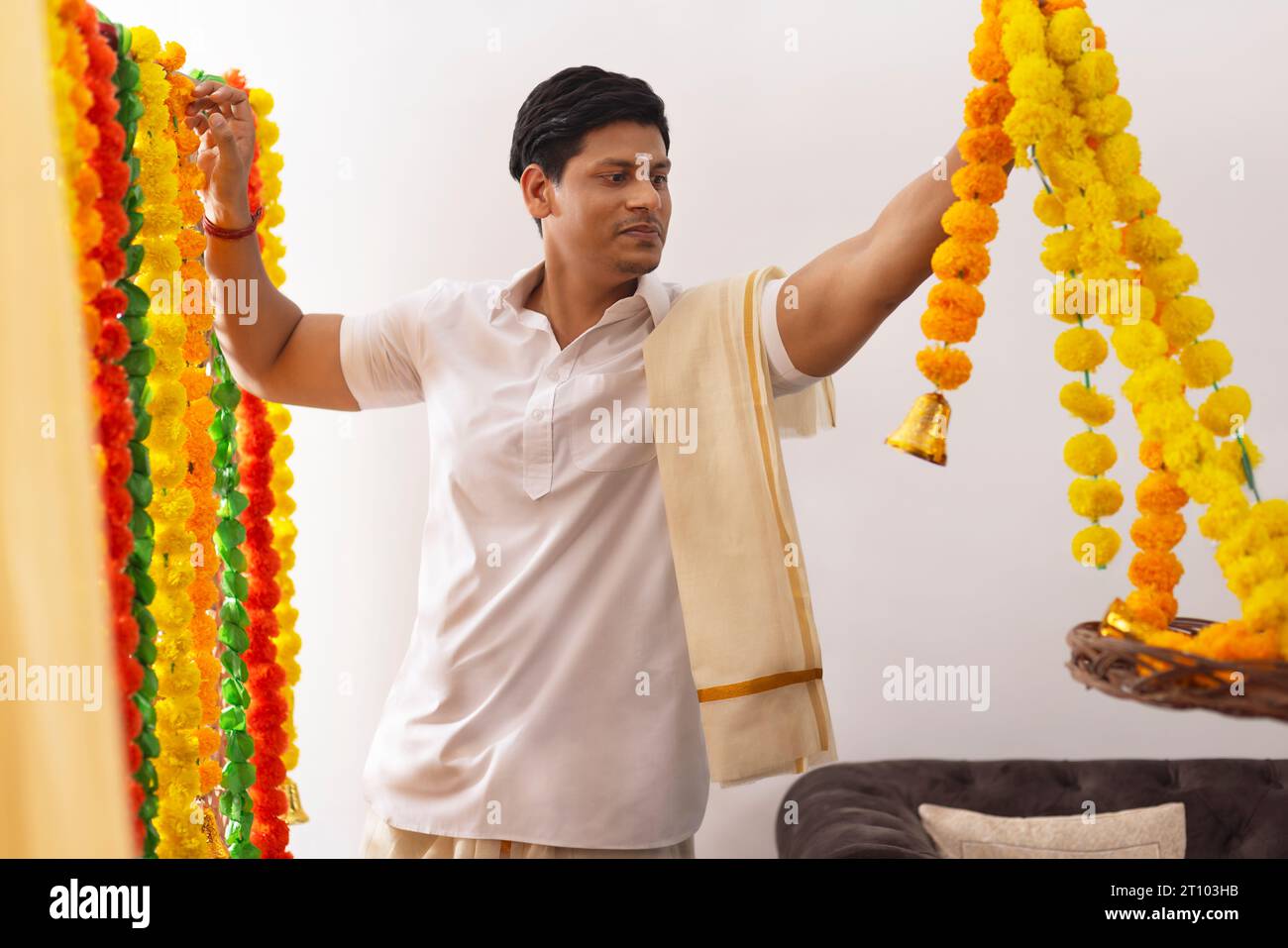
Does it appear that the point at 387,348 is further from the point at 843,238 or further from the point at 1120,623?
the point at 843,238

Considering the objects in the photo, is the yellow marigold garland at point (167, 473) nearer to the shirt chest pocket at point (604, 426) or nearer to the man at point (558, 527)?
the man at point (558, 527)

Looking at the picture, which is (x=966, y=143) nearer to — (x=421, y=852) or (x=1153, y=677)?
(x=1153, y=677)

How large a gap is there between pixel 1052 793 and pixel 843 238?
55.8 inches

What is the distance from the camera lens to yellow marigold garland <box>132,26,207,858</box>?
1.42 m

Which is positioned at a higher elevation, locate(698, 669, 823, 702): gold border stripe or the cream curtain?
the cream curtain

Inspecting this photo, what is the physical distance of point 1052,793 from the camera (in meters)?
2.73

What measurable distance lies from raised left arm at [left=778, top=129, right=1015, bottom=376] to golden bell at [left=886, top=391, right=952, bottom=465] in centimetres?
17

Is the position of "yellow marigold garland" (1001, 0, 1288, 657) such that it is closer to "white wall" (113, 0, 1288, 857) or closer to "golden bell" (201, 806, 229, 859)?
"golden bell" (201, 806, 229, 859)

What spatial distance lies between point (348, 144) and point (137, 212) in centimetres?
161

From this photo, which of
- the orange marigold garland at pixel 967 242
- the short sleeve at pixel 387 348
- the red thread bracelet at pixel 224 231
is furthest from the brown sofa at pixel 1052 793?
the red thread bracelet at pixel 224 231

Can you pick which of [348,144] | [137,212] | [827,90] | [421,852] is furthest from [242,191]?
[827,90]

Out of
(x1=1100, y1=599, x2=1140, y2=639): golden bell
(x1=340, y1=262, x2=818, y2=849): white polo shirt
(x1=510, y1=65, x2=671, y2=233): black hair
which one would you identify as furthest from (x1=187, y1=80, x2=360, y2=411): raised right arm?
(x1=1100, y1=599, x2=1140, y2=639): golden bell

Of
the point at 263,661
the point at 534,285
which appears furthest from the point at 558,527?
the point at 263,661

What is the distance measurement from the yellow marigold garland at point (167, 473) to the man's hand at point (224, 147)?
13 cm
